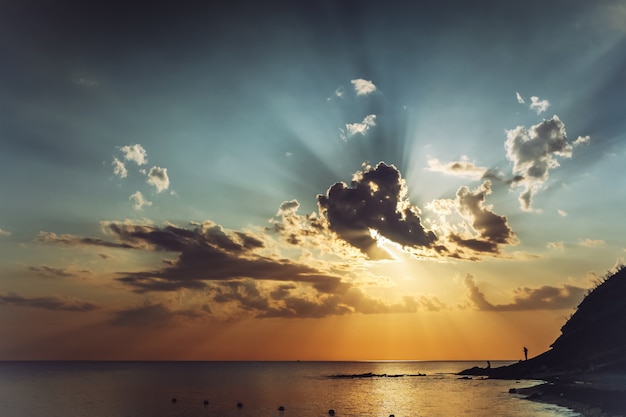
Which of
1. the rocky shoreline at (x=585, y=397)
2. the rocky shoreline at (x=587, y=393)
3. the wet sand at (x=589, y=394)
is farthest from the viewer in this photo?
the rocky shoreline at (x=587, y=393)

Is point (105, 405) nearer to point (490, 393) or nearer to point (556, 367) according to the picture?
point (490, 393)

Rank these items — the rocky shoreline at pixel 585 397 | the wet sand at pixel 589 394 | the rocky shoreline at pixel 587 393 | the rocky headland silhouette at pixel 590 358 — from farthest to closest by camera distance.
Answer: the rocky headland silhouette at pixel 590 358, the rocky shoreline at pixel 587 393, the wet sand at pixel 589 394, the rocky shoreline at pixel 585 397

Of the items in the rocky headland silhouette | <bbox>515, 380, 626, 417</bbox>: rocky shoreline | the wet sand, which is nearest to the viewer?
<bbox>515, 380, 626, 417</bbox>: rocky shoreline

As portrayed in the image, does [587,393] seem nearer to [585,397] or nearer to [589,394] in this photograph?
[589,394]

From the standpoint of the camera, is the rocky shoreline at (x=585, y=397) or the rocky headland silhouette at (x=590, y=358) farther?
the rocky headland silhouette at (x=590, y=358)

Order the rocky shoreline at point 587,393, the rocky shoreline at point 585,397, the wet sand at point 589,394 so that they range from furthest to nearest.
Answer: the rocky shoreline at point 587,393 < the wet sand at point 589,394 < the rocky shoreline at point 585,397

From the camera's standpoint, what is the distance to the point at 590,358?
131 m

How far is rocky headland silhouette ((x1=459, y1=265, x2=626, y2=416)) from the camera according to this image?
96.1m

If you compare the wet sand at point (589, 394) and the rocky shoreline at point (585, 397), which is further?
the wet sand at point (589, 394)

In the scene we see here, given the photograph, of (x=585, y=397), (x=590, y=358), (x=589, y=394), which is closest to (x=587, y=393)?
(x=589, y=394)

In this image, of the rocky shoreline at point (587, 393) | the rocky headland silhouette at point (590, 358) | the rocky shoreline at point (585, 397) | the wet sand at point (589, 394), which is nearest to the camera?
the rocky shoreline at point (585, 397)

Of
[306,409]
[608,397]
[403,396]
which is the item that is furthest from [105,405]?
[608,397]

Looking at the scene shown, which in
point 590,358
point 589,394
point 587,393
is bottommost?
point 589,394

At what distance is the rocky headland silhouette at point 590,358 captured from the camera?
96.1 metres
